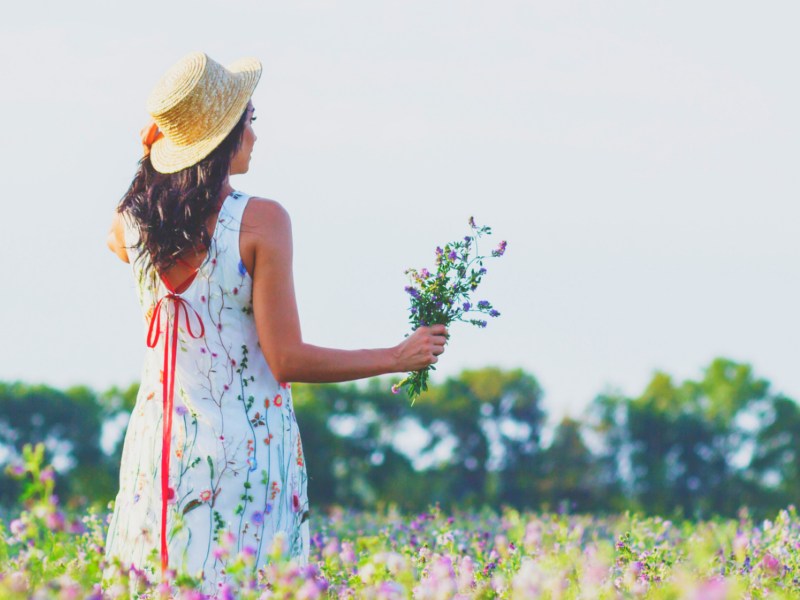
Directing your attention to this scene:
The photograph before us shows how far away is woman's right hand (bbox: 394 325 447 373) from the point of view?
4117 millimetres

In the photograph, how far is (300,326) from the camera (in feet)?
13.2

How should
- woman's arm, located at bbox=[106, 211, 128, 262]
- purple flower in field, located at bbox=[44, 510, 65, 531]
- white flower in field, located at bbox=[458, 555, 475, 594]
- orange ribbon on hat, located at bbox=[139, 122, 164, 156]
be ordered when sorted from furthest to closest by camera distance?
orange ribbon on hat, located at bbox=[139, 122, 164, 156] < woman's arm, located at bbox=[106, 211, 128, 262] < white flower in field, located at bbox=[458, 555, 475, 594] < purple flower in field, located at bbox=[44, 510, 65, 531]

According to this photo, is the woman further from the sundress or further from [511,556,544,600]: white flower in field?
[511,556,544,600]: white flower in field

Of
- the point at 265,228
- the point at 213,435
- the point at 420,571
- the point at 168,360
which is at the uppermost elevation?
the point at 265,228

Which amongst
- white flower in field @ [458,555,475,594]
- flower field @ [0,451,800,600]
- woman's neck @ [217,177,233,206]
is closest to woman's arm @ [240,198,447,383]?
woman's neck @ [217,177,233,206]

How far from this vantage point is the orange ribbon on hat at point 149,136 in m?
4.64

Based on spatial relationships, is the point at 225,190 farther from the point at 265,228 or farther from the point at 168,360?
the point at 168,360

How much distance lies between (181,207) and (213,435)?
2.61 feet

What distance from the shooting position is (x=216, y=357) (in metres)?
4.16

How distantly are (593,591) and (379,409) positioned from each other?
1111 inches

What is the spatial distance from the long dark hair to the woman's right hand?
763mm

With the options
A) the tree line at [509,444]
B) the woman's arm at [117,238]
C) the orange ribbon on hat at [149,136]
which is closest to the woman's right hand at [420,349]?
the woman's arm at [117,238]

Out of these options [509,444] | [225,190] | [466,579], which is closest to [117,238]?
[225,190]

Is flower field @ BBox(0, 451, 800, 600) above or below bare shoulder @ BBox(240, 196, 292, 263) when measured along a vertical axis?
below
